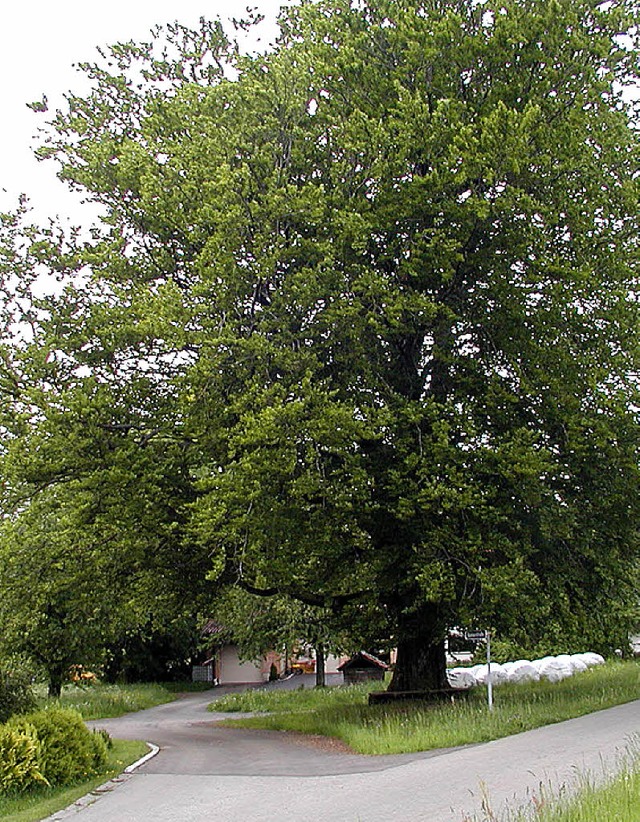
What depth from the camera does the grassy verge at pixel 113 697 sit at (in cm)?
3174

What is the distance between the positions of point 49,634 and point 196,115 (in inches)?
750

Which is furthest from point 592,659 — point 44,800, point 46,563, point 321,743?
point 44,800

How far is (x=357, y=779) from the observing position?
1210 centimetres

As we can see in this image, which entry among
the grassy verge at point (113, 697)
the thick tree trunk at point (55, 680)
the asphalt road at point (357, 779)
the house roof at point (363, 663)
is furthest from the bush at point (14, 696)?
the house roof at point (363, 663)

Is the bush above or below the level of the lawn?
above

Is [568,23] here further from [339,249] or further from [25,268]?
[25,268]

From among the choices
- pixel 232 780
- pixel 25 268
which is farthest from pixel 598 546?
pixel 25 268

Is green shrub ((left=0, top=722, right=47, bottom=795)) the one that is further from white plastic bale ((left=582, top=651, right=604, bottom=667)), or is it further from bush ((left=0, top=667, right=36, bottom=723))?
white plastic bale ((left=582, top=651, right=604, bottom=667))

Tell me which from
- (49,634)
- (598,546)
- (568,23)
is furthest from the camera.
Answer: (49,634)

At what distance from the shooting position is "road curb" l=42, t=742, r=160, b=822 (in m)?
10.9

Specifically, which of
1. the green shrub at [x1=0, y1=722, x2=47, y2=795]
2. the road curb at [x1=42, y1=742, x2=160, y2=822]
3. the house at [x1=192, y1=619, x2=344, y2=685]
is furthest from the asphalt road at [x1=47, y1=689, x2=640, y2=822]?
the house at [x1=192, y1=619, x2=344, y2=685]

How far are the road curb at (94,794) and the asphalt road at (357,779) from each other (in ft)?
0.14

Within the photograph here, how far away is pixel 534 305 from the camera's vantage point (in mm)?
18672

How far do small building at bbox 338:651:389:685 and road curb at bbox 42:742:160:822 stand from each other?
79.0 ft
